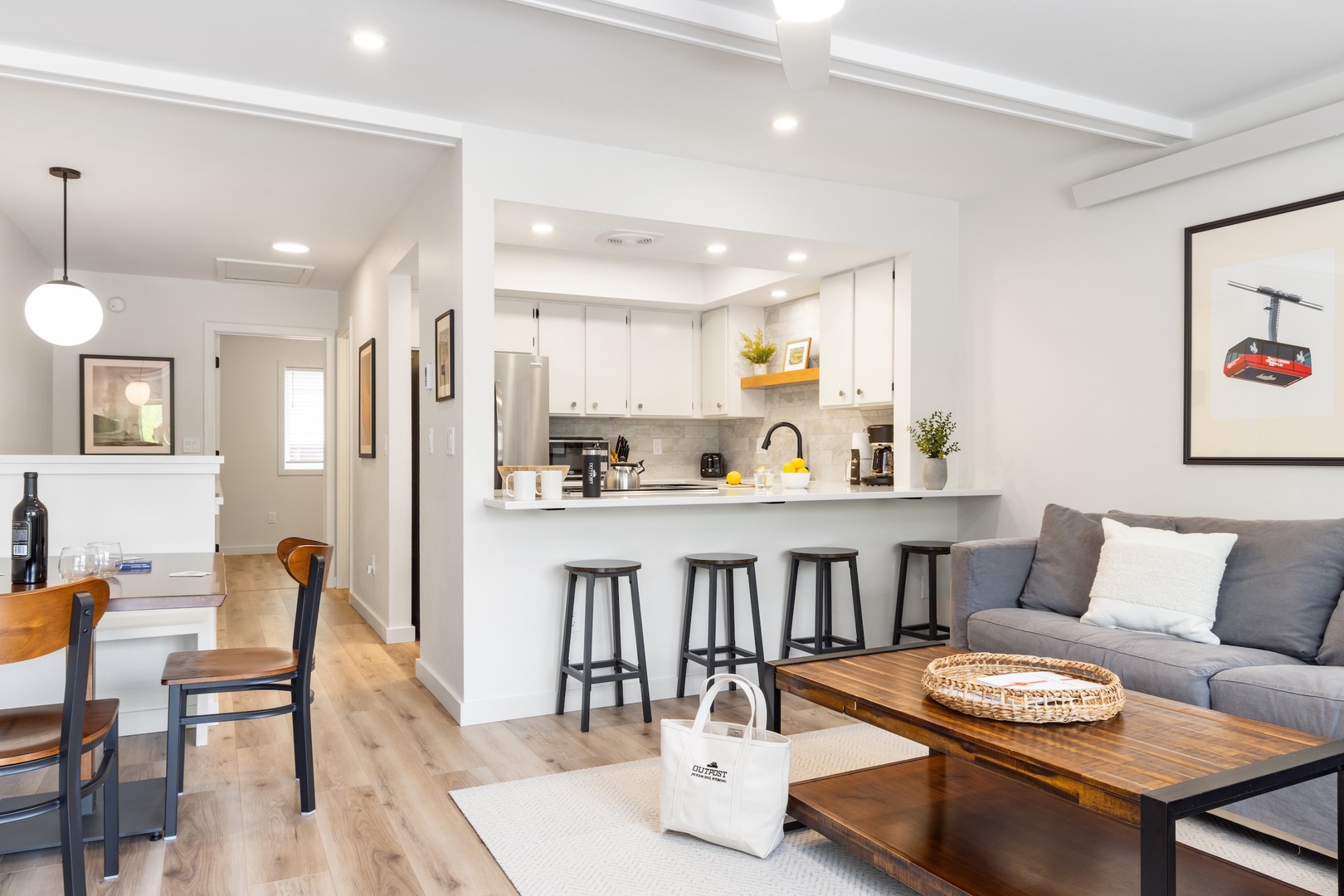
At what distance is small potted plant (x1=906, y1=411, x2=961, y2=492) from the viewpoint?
4.32 meters

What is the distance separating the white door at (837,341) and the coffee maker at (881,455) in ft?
0.72

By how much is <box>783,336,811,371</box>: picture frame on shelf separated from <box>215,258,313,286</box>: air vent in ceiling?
3274mm

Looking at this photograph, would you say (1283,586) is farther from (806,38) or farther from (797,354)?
(797,354)

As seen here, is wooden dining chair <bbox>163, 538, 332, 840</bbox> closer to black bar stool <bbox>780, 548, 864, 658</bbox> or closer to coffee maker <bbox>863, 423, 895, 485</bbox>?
black bar stool <bbox>780, 548, 864, 658</bbox>

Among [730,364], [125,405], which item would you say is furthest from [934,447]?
[125,405]

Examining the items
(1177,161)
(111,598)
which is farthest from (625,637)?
(1177,161)

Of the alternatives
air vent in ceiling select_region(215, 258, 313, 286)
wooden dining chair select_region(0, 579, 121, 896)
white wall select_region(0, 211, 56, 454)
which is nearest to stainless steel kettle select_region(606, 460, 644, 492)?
air vent in ceiling select_region(215, 258, 313, 286)

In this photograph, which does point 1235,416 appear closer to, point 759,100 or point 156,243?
point 759,100

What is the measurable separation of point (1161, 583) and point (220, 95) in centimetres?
364

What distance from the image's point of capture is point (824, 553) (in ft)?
13.1

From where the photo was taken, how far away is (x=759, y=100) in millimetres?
3262

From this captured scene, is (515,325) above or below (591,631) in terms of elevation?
above

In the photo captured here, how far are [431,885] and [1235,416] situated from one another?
3.20 metres

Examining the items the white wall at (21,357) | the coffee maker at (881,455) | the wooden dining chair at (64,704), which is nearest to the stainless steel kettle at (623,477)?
the coffee maker at (881,455)
